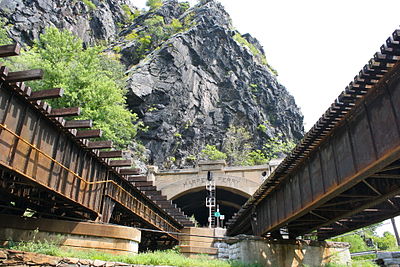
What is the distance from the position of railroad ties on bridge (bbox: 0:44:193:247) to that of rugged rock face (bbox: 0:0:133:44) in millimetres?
31057

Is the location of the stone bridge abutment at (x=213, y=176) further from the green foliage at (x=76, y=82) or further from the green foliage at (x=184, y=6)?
the green foliage at (x=184, y=6)

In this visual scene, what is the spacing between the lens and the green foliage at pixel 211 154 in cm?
4950

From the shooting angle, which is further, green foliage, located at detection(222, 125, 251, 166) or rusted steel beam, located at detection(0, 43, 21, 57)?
green foliage, located at detection(222, 125, 251, 166)

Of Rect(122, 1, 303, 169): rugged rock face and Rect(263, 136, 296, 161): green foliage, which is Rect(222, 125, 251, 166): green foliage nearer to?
Rect(122, 1, 303, 169): rugged rock face

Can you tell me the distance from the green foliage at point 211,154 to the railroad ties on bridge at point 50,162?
32473mm

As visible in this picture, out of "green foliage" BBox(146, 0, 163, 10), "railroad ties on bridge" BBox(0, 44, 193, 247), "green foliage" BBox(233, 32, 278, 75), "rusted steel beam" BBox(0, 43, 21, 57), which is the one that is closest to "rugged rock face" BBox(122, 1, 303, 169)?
"green foliage" BBox(233, 32, 278, 75)

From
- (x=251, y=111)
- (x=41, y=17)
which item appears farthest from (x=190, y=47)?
(x=41, y=17)

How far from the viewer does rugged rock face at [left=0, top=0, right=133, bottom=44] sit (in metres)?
39.7

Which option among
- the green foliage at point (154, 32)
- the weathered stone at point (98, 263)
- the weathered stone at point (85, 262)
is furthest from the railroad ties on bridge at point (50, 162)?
the green foliage at point (154, 32)

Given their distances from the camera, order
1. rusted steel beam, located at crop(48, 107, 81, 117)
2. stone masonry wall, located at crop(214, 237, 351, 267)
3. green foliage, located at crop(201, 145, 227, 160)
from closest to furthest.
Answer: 1. rusted steel beam, located at crop(48, 107, 81, 117)
2. stone masonry wall, located at crop(214, 237, 351, 267)
3. green foliage, located at crop(201, 145, 227, 160)

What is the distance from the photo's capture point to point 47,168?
35.1 feet

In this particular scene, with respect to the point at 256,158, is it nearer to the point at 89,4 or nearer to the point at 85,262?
the point at 89,4

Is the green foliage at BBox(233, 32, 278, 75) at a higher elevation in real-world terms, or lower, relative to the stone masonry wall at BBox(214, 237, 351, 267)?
higher

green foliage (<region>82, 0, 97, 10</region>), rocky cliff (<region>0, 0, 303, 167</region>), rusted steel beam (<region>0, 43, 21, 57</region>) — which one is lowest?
rusted steel beam (<region>0, 43, 21, 57</region>)
